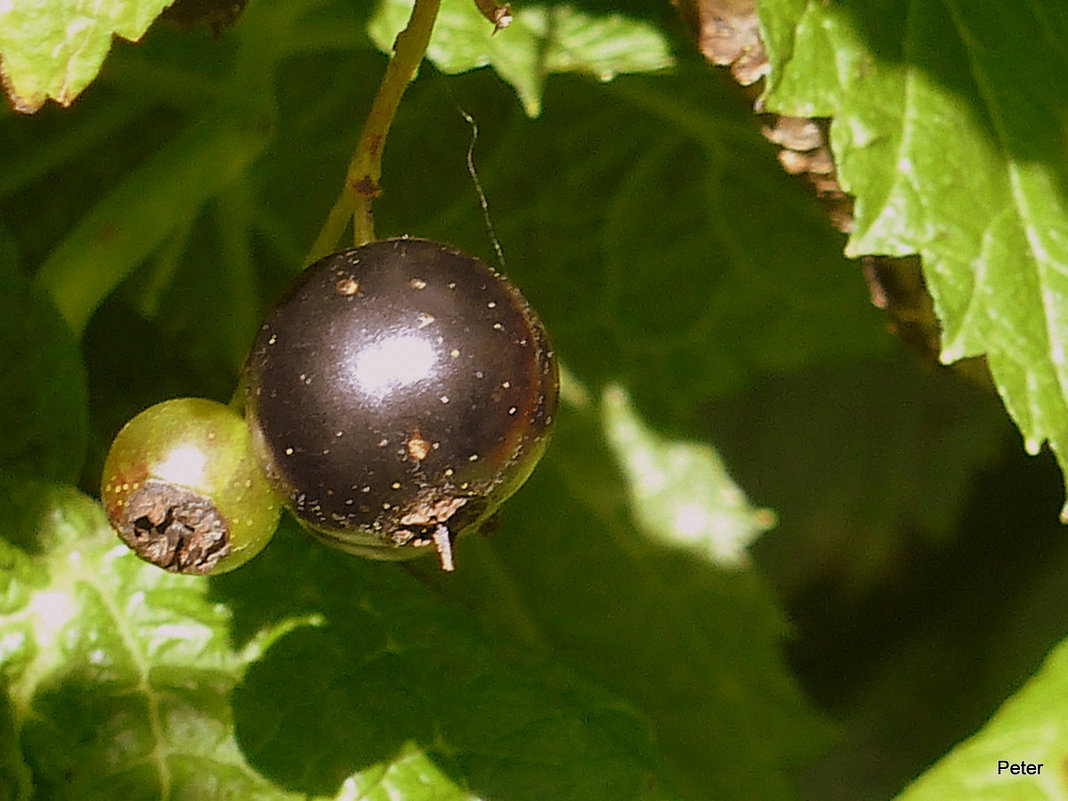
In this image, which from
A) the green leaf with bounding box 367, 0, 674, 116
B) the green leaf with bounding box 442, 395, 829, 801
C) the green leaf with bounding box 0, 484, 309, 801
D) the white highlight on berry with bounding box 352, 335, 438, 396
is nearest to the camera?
the white highlight on berry with bounding box 352, 335, 438, 396

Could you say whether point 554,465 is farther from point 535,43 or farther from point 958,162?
point 958,162

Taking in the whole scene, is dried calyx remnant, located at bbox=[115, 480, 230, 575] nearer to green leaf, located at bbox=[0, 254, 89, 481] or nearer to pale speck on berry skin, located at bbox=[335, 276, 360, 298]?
pale speck on berry skin, located at bbox=[335, 276, 360, 298]

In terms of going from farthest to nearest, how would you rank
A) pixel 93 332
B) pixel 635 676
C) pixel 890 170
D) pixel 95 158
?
pixel 635 676, pixel 95 158, pixel 93 332, pixel 890 170

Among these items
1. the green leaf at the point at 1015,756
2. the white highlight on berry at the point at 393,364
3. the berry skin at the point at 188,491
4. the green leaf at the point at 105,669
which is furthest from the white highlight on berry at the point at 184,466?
the green leaf at the point at 1015,756

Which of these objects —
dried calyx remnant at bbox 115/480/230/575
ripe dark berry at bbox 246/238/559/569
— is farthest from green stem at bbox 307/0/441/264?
dried calyx remnant at bbox 115/480/230/575

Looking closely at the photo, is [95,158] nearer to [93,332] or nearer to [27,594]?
[93,332]

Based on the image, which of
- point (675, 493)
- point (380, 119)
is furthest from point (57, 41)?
point (675, 493)

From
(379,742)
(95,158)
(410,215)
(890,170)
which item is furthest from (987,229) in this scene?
(95,158)

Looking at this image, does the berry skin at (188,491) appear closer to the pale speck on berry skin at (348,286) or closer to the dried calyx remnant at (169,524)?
the dried calyx remnant at (169,524)
